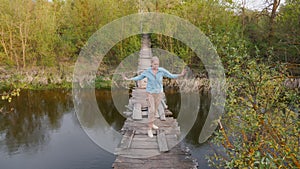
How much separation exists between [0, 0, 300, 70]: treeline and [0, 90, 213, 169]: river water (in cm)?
244

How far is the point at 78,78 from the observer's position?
1188cm

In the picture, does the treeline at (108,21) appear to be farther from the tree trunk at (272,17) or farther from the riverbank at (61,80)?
the riverbank at (61,80)

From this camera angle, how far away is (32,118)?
8.12 metres

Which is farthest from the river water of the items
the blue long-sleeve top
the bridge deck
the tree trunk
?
the tree trunk

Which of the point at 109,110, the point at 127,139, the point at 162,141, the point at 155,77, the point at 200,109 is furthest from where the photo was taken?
the point at 200,109

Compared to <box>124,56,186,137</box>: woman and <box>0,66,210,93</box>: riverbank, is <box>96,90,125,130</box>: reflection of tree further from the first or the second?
<box>124,56,186,137</box>: woman

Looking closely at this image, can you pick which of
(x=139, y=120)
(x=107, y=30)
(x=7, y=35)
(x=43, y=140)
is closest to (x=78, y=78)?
(x=107, y=30)

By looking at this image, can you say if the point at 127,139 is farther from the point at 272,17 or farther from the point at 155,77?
the point at 272,17

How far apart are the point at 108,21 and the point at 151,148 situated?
370 inches

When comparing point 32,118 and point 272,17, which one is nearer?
point 32,118

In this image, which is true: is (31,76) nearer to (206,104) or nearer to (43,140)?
(43,140)

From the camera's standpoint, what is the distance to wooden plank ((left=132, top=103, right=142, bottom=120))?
217 inches

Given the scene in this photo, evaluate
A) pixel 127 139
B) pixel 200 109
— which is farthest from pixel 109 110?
pixel 127 139

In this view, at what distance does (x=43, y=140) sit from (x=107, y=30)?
6.46m
